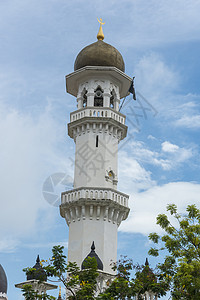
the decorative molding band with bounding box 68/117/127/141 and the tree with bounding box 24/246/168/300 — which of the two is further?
the decorative molding band with bounding box 68/117/127/141

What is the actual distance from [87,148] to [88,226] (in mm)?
6288

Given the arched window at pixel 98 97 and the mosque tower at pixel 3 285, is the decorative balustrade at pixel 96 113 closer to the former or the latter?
the arched window at pixel 98 97

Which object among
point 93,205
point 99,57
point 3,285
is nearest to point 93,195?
point 93,205

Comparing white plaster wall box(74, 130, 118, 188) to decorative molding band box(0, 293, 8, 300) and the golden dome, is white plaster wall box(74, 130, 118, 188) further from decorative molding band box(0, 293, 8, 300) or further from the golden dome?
decorative molding band box(0, 293, 8, 300)

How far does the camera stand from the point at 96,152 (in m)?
42.7

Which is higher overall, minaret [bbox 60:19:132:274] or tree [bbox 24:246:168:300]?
minaret [bbox 60:19:132:274]

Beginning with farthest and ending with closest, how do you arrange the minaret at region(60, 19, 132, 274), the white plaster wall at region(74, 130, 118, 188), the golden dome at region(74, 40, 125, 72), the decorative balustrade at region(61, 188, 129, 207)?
the golden dome at region(74, 40, 125, 72)
the white plaster wall at region(74, 130, 118, 188)
the decorative balustrade at region(61, 188, 129, 207)
the minaret at region(60, 19, 132, 274)

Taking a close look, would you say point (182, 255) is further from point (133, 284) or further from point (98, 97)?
point (98, 97)

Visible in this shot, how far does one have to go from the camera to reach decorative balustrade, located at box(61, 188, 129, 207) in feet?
132

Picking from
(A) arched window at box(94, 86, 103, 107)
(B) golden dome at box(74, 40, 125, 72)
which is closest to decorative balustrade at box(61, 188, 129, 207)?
(A) arched window at box(94, 86, 103, 107)

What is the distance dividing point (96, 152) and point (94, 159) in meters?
0.62

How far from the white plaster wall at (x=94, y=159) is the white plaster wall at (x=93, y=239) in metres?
3.06

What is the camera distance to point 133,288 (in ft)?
87.5

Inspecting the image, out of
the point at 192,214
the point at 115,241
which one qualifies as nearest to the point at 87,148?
the point at 115,241
